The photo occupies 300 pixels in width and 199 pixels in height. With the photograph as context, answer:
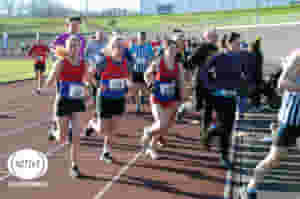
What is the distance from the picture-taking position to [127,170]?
271 inches

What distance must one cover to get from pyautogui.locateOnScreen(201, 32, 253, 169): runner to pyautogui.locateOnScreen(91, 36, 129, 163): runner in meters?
1.36

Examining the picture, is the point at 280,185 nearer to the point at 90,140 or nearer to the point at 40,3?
the point at 90,140

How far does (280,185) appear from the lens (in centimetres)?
615

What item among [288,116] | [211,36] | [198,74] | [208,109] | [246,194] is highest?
[211,36]

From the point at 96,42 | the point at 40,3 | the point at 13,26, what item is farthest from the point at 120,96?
the point at 40,3

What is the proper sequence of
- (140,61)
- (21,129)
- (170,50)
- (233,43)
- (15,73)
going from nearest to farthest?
(233,43), (170,50), (21,129), (140,61), (15,73)

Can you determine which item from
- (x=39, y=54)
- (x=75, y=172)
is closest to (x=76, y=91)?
(x=75, y=172)

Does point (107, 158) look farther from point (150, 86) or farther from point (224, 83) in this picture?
point (224, 83)

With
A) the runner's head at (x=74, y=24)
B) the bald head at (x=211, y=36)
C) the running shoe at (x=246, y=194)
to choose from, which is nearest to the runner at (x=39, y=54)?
the runner's head at (x=74, y=24)

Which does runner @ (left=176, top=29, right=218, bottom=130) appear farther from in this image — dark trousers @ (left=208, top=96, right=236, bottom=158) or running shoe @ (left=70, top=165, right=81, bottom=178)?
running shoe @ (left=70, top=165, right=81, bottom=178)

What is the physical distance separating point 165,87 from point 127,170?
1445 mm

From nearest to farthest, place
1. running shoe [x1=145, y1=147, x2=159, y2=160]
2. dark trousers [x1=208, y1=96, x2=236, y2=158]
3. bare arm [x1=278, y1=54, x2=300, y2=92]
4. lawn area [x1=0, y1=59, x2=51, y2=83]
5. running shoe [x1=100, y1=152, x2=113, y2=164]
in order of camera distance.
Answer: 1. bare arm [x1=278, y1=54, x2=300, y2=92]
2. dark trousers [x1=208, y1=96, x2=236, y2=158]
3. running shoe [x1=100, y1=152, x2=113, y2=164]
4. running shoe [x1=145, y1=147, x2=159, y2=160]
5. lawn area [x1=0, y1=59, x2=51, y2=83]

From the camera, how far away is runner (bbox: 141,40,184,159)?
23.4 feet

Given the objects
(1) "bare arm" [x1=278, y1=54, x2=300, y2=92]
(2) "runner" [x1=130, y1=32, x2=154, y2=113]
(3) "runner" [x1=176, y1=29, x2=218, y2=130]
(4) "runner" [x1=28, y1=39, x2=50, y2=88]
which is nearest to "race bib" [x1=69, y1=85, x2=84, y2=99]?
(3) "runner" [x1=176, y1=29, x2=218, y2=130]
